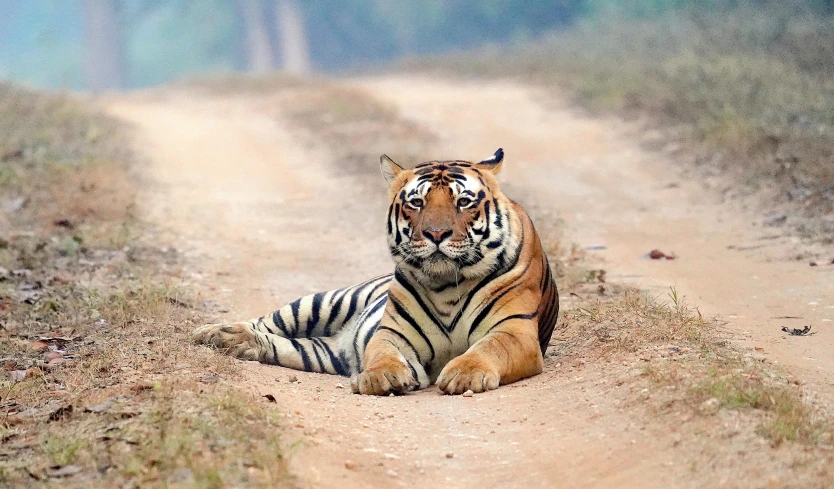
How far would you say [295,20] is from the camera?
3944 cm

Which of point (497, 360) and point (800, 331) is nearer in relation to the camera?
point (497, 360)

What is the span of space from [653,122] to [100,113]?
9051mm

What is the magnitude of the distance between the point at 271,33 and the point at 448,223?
36092 millimetres

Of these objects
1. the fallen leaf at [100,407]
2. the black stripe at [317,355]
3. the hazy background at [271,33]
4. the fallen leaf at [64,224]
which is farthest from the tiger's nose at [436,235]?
the hazy background at [271,33]

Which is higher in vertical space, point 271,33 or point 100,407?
point 271,33

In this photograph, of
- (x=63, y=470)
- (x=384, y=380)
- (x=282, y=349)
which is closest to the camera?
(x=63, y=470)

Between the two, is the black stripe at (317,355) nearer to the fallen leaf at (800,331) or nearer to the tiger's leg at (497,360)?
the tiger's leg at (497,360)

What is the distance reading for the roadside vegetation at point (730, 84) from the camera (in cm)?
1091

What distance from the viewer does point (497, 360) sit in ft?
17.0

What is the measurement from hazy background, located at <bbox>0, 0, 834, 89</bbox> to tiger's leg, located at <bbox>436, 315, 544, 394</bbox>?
2510cm

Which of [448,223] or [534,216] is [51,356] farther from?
[534,216]

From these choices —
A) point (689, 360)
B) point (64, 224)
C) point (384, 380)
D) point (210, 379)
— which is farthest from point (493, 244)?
point (64, 224)

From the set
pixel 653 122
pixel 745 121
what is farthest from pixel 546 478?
pixel 653 122

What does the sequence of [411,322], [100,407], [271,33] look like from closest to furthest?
[100,407] < [411,322] < [271,33]
